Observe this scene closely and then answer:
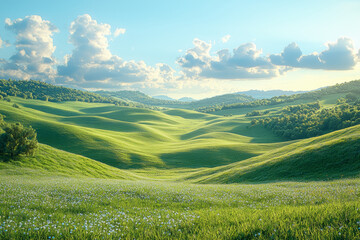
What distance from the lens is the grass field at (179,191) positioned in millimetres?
5551

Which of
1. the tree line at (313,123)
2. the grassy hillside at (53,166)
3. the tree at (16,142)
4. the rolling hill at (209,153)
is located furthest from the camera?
the tree line at (313,123)

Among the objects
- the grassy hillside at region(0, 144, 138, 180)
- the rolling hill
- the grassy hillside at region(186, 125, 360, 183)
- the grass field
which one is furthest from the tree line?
the grassy hillside at region(0, 144, 138, 180)

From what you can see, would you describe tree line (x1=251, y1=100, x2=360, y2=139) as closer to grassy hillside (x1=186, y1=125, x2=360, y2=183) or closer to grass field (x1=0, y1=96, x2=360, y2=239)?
grass field (x1=0, y1=96, x2=360, y2=239)

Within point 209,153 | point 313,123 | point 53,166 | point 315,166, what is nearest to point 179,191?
point 315,166

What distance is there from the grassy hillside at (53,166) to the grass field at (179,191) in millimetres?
203

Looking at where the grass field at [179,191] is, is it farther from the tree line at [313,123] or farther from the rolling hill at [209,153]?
the tree line at [313,123]

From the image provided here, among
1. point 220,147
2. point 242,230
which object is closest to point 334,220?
point 242,230

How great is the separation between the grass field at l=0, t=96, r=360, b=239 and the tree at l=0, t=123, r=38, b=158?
6.08 feet

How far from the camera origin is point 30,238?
5273 millimetres

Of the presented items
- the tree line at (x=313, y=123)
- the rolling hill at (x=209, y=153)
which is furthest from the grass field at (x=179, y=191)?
the tree line at (x=313, y=123)

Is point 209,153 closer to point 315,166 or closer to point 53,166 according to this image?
point 315,166

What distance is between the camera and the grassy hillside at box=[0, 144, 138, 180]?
35178mm

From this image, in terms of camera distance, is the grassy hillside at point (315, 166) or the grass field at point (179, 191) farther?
the grassy hillside at point (315, 166)

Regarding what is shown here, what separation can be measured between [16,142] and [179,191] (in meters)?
35.2
